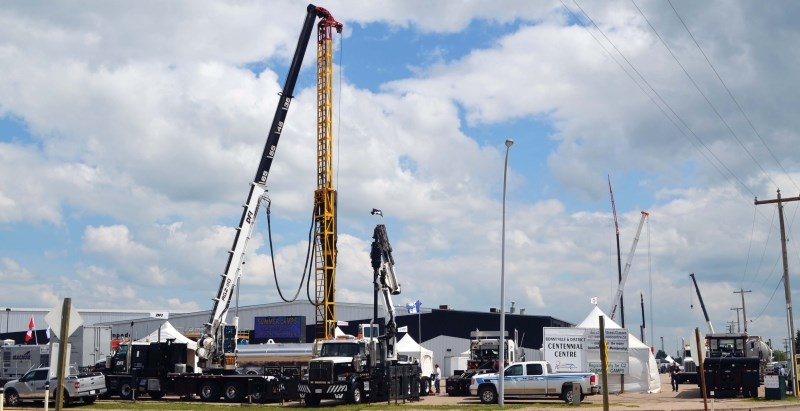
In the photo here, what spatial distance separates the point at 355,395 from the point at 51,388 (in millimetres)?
12753

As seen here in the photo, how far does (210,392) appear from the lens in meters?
39.2

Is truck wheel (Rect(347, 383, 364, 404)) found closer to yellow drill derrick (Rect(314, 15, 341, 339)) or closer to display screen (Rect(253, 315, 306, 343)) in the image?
yellow drill derrick (Rect(314, 15, 341, 339))

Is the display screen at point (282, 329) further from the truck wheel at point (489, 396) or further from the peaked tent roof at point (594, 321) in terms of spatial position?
the truck wheel at point (489, 396)

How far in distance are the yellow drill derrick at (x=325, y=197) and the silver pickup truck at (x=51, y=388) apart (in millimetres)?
22811

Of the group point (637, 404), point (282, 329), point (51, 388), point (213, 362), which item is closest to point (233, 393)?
point (213, 362)

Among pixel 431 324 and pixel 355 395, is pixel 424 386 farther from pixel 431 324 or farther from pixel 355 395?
pixel 431 324

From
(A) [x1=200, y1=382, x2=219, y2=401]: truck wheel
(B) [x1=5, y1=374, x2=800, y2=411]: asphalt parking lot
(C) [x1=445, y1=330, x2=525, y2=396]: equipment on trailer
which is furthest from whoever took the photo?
(C) [x1=445, y1=330, x2=525, y2=396]: equipment on trailer

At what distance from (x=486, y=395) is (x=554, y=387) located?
3.01 metres

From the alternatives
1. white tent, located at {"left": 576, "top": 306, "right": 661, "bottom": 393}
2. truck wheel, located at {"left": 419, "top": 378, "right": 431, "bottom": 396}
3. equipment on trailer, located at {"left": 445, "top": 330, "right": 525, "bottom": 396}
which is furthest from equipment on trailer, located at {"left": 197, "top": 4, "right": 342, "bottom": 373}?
white tent, located at {"left": 576, "top": 306, "right": 661, "bottom": 393}

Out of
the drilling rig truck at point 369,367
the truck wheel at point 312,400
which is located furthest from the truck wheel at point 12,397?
the truck wheel at point 312,400

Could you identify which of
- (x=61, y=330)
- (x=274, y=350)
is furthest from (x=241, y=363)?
(x=61, y=330)

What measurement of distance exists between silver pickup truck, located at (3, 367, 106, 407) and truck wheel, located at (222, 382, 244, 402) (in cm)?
522

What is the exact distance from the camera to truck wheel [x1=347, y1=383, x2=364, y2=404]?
3469 cm

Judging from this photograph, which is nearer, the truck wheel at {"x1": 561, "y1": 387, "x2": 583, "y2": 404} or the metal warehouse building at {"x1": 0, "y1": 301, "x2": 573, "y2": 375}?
the truck wheel at {"x1": 561, "y1": 387, "x2": 583, "y2": 404}
